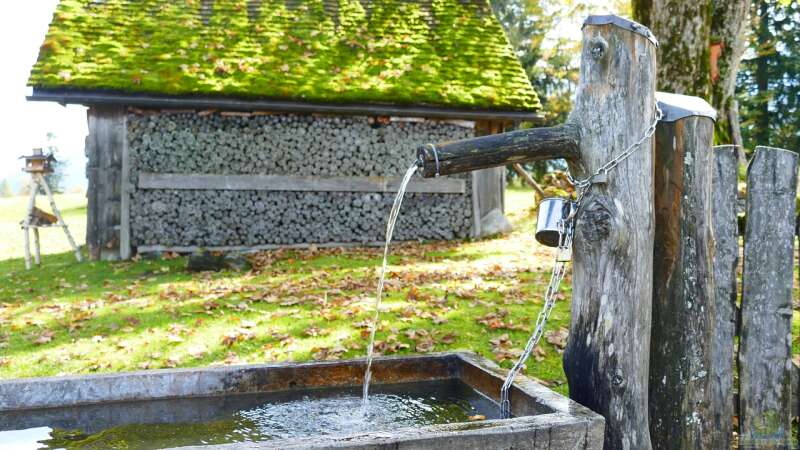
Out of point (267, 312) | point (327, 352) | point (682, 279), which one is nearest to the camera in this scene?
point (682, 279)

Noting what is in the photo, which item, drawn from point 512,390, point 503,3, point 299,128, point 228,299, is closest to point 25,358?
point 228,299

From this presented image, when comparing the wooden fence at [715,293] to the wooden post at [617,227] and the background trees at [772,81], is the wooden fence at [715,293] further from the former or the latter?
the background trees at [772,81]

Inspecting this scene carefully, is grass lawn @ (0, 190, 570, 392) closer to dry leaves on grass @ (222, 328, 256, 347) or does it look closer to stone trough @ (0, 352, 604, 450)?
dry leaves on grass @ (222, 328, 256, 347)

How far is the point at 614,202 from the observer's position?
2893mm

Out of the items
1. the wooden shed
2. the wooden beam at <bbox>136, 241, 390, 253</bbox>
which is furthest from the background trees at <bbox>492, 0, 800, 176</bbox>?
the wooden beam at <bbox>136, 241, 390, 253</bbox>

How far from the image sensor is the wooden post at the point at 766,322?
3373 millimetres

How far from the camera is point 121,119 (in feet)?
36.2

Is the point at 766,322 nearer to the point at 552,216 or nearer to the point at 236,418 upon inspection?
the point at 552,216

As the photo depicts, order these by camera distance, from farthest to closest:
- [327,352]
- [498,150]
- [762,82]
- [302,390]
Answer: [762,82]
[327,352]
[302,390]
[498,150]

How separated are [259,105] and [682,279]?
9.11m

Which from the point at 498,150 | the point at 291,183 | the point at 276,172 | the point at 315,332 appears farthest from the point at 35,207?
the point at 498,150

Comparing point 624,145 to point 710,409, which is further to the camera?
point 710,409

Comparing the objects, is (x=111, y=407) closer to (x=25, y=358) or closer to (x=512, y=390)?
(x=512, y=390)

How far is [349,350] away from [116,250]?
23.5ft
